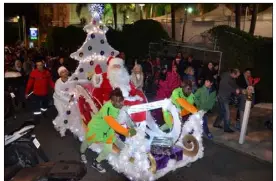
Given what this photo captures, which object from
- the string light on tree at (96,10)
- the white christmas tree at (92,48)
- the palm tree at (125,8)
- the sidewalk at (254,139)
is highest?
the palm tree at (125,8)

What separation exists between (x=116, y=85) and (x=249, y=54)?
7337mm

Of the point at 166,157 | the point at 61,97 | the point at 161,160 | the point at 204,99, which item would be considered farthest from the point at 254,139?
the point at 61,97

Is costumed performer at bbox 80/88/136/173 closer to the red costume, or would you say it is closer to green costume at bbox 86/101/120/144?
green costume at bbox 86/101/120/144

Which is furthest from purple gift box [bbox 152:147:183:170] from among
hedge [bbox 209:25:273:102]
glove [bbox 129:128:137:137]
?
hedge [bbox 209:25:273:102]

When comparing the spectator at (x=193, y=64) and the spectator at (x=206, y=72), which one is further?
the spectator at (x=193, y=64)

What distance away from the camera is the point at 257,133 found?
9.06 metres

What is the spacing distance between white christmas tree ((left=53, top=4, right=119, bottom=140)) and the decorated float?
2 centimetres

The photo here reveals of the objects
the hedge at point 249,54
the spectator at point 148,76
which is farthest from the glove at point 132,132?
the spectator at point 148,76

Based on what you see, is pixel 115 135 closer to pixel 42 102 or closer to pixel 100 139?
pixel 100 139

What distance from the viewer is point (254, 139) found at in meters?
8.59

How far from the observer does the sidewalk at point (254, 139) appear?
25.4 ft

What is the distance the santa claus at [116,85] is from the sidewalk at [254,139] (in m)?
2.41

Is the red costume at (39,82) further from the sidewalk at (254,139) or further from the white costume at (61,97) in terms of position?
the sidewalk at (254,139)

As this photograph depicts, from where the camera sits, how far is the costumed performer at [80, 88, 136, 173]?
225 inches
